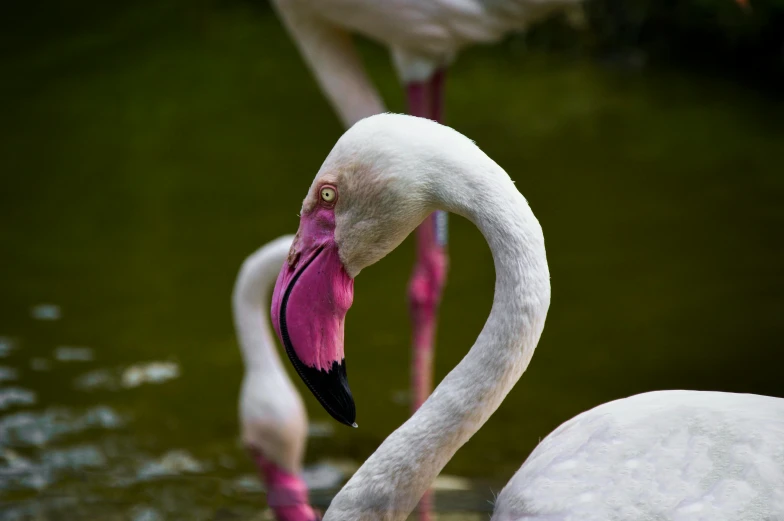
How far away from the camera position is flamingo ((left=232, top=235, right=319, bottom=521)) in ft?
7.93

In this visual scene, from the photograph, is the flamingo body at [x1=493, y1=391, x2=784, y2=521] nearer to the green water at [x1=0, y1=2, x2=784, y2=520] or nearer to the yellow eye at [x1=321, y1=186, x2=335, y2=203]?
the yellow eye at [x1=321, y1=186, x2=335, y2=203]

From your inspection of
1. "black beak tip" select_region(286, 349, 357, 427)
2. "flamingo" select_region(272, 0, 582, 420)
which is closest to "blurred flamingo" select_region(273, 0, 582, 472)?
"flamingo" select_region(272, 0, 582, 420)

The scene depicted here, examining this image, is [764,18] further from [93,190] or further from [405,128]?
[405,128]

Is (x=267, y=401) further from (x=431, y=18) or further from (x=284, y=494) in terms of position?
(x=431, y=18)

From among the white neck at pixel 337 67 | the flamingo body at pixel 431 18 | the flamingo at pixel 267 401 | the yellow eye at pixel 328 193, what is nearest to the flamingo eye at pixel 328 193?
the yellow eye at pixel 328 193

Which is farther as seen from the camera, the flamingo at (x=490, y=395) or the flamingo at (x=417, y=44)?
the flamingo at (x=417, y=44)

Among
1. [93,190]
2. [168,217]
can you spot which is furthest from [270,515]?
[93,190]

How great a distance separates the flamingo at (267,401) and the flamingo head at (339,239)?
1050 millimetres

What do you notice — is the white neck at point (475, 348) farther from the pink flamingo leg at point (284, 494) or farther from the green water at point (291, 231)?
the green water at point (291, 231)

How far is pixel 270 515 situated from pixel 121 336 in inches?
63.8

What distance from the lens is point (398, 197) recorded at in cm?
131

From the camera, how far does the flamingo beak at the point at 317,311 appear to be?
135 centimetres

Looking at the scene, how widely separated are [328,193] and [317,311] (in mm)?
158

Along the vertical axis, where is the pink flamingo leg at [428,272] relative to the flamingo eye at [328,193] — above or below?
below
